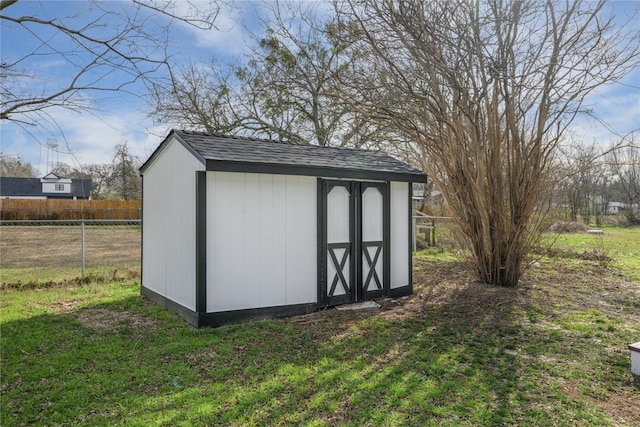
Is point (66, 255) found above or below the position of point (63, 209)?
below

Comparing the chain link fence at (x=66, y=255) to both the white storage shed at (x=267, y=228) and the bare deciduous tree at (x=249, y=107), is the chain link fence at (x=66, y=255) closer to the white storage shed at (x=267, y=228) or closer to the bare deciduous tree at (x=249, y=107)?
the white storage shed at (x=267, y=228)

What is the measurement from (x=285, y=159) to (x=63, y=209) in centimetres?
2038

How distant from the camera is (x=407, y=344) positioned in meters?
4.19

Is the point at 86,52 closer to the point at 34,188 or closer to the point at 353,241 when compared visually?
the point at 353,241

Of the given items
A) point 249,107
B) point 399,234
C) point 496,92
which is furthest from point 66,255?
point 496,92

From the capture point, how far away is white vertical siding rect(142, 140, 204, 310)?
16.4 feet

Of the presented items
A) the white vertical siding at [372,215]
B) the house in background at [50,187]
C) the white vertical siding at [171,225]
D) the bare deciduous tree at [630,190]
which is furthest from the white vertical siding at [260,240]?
the house in background at [50,187]

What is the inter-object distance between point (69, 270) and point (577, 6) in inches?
413

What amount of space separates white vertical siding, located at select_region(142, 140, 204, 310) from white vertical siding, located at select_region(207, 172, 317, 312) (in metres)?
0.31

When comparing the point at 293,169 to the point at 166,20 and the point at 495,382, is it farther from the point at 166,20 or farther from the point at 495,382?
the point at 495,382

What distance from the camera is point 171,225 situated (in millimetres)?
5625

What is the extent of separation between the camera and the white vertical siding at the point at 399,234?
646 centimetres

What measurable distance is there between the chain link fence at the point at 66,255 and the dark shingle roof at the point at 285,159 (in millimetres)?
2795

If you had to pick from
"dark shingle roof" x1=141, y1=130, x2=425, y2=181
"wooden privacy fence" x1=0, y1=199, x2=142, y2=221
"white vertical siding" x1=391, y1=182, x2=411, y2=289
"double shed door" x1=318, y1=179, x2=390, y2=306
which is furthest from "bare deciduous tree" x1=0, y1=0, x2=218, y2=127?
"wooden privacy fence" x1=0, y1=199, x2=142, y2=221
